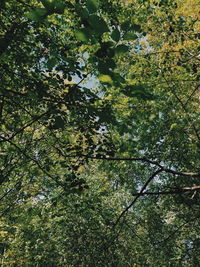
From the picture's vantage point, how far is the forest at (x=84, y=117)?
3.30 metres

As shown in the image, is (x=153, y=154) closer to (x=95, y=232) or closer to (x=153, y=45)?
(x=153, y=45)

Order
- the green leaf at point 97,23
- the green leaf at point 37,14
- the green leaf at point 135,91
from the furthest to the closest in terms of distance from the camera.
Answer: the green leaf at point 135,91, the green leaf at point 37,14, the green leaf at point 97,23

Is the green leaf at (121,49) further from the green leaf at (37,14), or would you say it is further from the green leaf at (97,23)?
the green leaf at (37,14)

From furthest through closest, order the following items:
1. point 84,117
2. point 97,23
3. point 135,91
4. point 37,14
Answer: point 84,117 < point 135,91 < point 37,14 < point 97,23

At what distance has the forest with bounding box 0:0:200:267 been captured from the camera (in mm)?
3301

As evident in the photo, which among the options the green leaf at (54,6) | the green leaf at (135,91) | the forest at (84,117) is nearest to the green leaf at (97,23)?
the forest at (84,117)

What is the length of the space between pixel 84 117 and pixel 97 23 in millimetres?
2501

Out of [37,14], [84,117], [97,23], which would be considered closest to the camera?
[97,23]

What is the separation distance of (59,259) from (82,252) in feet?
5.30

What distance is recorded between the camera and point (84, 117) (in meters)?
3.74

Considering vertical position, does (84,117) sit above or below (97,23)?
above

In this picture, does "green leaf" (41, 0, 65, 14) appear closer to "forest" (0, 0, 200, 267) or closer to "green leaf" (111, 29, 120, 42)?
"forest" (0, 0, 200, 267)

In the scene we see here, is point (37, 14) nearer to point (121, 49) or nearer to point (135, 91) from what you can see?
point (121, 49)

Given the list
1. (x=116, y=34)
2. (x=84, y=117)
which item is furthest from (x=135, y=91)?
(x=84, y=117)
